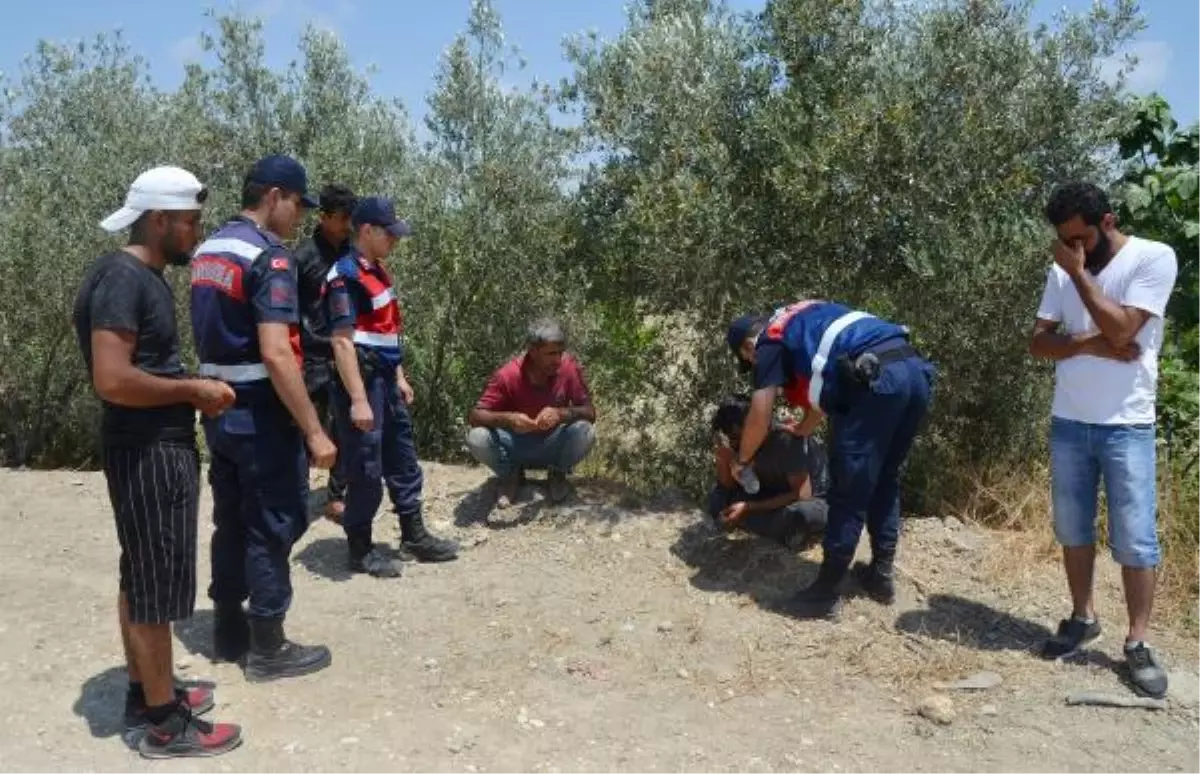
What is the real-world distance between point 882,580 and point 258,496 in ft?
9.39

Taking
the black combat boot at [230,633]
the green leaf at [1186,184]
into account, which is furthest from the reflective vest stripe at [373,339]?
the green leaf at [1186,184]

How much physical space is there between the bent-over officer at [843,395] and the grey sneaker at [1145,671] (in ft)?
3.83

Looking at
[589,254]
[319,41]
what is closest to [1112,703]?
[589,254]

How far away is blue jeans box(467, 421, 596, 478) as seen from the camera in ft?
19.5

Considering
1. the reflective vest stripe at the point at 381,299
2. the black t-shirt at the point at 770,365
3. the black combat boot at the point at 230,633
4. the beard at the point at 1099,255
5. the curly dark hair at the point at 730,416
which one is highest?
the beard at the point at 1099,255

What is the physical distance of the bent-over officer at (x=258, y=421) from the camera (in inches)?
154

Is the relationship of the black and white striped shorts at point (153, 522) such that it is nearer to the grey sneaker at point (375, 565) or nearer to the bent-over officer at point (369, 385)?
the bent-over officer at point (369, 385)

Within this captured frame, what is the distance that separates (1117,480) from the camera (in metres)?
4.15

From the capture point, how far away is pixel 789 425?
18.0 ft

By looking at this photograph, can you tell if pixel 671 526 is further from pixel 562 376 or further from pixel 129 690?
pixel 129 690

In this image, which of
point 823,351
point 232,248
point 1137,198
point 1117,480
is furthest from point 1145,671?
point 1137,198

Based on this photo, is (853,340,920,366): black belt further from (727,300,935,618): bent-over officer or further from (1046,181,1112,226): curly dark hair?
(1046,181,1112,226): curly dark hair

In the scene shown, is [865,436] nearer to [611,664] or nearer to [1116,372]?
[1116,372]

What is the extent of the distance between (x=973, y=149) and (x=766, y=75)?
1.25m
